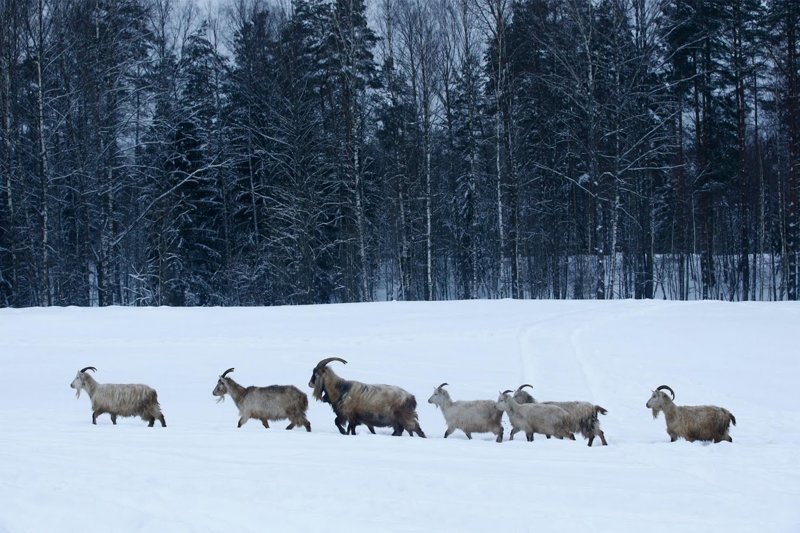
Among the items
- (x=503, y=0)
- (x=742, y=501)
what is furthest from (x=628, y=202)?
(x=742, y=501)

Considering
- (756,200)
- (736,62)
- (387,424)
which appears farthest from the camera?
(756,200)

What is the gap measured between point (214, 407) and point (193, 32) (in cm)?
3456

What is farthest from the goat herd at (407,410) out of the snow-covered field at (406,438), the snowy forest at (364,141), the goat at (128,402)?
the snowy forest at (364,141)

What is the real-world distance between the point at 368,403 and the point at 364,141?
92.4 feet

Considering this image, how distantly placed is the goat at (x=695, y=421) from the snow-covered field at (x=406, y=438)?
41cm

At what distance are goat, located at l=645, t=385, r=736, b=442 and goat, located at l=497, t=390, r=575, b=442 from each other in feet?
5.18

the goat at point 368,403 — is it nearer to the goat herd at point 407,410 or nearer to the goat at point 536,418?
the goat herd at point 407,410

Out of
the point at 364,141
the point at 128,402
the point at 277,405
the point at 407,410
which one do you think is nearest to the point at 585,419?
the point at 407,410

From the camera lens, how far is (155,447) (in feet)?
30.1

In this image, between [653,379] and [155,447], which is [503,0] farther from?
[155,447]

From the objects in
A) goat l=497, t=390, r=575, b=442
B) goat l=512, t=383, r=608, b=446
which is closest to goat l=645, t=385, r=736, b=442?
goat l=512, t=383, r=608, b=446

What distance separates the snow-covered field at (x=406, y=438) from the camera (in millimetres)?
6617

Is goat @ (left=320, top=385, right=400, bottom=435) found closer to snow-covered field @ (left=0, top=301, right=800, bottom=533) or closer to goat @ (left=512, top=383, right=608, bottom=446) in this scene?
snow-covered field @ (left=0, top=301, right=800, bottom=533)

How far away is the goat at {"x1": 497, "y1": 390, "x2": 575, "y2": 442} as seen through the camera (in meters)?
10.8
